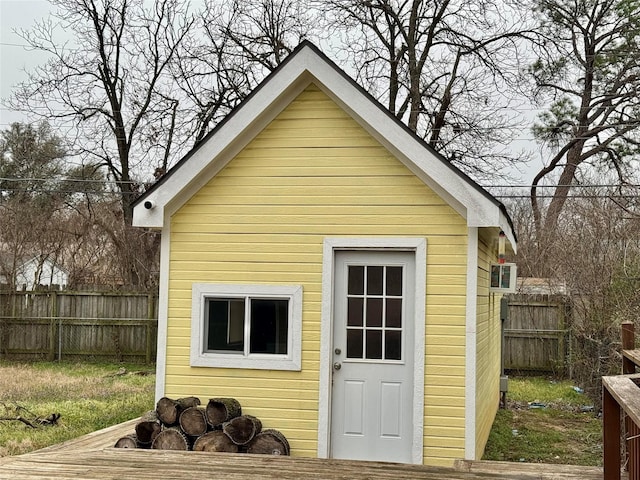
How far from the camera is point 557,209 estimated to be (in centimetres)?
2020

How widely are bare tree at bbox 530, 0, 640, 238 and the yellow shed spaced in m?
12.3

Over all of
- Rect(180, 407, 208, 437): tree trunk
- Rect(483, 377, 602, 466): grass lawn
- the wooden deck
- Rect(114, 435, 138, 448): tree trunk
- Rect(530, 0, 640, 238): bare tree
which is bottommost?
Rect(483, 377, 602, 466): grass lawn

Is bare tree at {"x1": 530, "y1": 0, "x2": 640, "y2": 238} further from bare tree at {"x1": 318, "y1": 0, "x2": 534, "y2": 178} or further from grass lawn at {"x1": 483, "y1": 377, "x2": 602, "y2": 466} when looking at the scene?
grass lawn at {"x1": 483, "y1": 377, "x2": 602, "y2": 466}

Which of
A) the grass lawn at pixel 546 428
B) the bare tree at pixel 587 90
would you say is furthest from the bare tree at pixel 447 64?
the grass lawn at pixel 546 428

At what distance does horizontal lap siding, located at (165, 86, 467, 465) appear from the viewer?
6922mm

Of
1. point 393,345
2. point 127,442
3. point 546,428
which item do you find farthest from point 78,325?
point 393,345

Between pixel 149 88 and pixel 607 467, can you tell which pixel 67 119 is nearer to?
pixel 149 88

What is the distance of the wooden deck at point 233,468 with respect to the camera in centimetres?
521

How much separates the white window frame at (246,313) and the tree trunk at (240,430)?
2.09 ft

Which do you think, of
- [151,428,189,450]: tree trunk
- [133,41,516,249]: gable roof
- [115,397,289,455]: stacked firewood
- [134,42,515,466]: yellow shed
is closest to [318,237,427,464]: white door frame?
[134,42,515,466]: yellow shed

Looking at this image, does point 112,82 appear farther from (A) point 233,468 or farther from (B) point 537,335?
(A) point 233,468

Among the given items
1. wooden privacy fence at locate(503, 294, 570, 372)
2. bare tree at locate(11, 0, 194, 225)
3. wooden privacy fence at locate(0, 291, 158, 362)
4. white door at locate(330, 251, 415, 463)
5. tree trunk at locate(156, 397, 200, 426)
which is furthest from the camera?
bare tree at locate(11, 0, 194, 225)

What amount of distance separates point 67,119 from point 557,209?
A: 14.4 m

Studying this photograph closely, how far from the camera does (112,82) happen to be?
21172 millimetres
